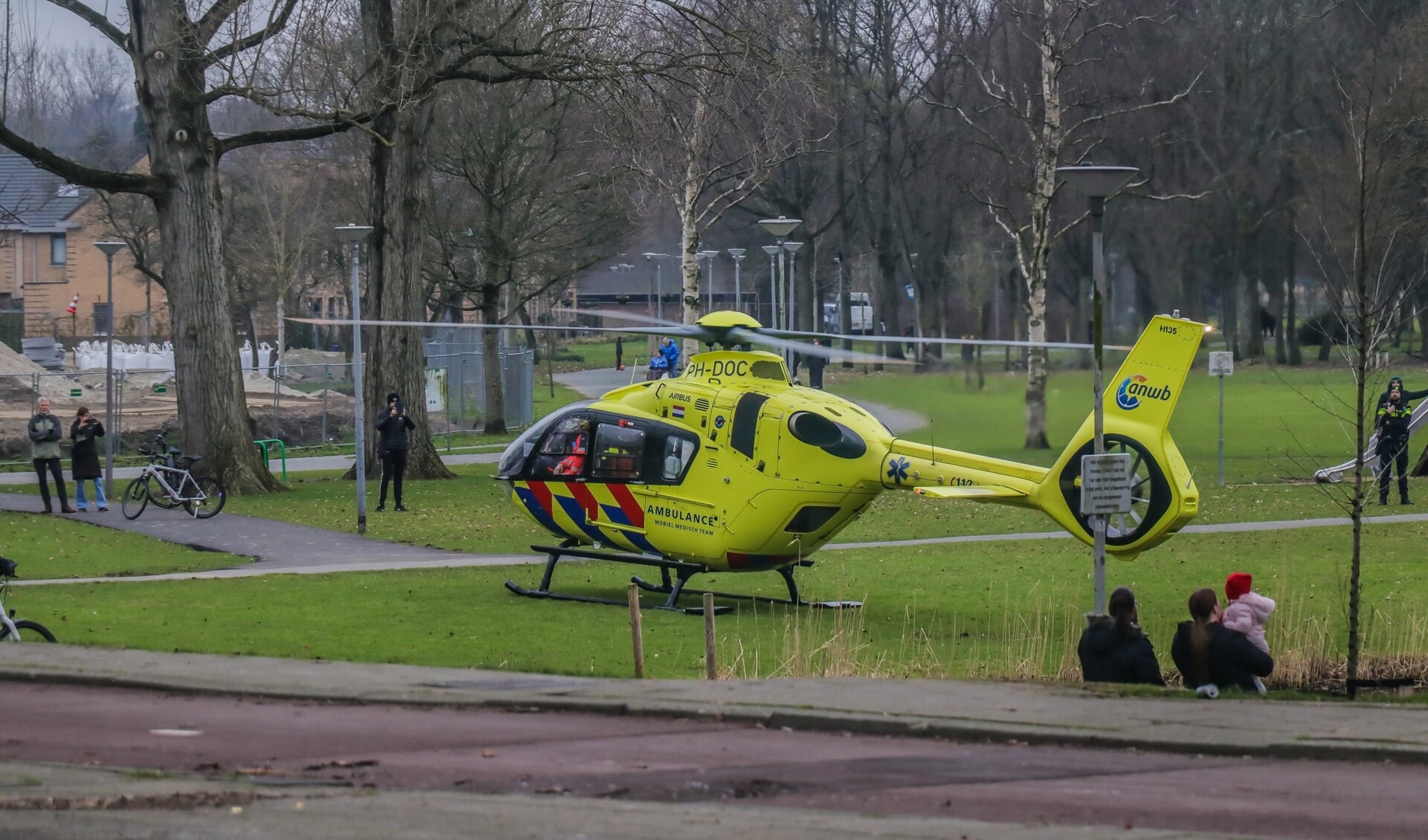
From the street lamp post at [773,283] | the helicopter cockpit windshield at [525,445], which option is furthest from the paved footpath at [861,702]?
the street lamp post at [773,283]

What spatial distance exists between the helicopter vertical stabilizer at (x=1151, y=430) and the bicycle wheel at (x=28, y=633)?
9.81 metres

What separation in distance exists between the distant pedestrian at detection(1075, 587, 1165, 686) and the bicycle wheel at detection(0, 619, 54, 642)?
9.30m

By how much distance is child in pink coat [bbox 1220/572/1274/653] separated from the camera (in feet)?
44.5

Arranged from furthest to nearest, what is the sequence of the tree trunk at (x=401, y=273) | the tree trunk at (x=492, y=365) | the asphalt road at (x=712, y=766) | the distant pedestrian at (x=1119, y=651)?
1. the tree trunk at (x=492, y=365)
2. the tree trunk at (x=401, y=273)
3. the distant pedestrian at (x=1119, y=651)
4. the asphalt road at (x=712, y=766)

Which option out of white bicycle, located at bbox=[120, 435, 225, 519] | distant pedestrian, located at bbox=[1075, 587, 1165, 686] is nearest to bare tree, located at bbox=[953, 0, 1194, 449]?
white bicycle, located at bbox=[120, 435, 225, 519]

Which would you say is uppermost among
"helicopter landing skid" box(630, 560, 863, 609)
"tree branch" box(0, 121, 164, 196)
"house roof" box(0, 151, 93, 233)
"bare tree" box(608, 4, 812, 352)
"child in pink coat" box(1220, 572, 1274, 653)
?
"house roof" box(0, 151, 93, 233)

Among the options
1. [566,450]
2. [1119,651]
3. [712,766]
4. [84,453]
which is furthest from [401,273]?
[712,766]

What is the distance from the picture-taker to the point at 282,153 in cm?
7906

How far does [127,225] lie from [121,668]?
6132cm

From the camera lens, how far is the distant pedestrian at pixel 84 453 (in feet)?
98.1

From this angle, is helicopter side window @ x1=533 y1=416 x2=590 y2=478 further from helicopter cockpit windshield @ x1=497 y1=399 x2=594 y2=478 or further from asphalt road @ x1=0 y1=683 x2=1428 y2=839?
asphalt road @ x1=0 y1=683 x2=1428 y2=839

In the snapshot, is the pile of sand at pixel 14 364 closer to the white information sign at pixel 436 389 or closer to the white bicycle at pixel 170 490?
the white information sign at pixel 436 389

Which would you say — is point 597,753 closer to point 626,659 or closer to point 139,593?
point 626,659

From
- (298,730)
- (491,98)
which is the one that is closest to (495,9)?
(491,98)
